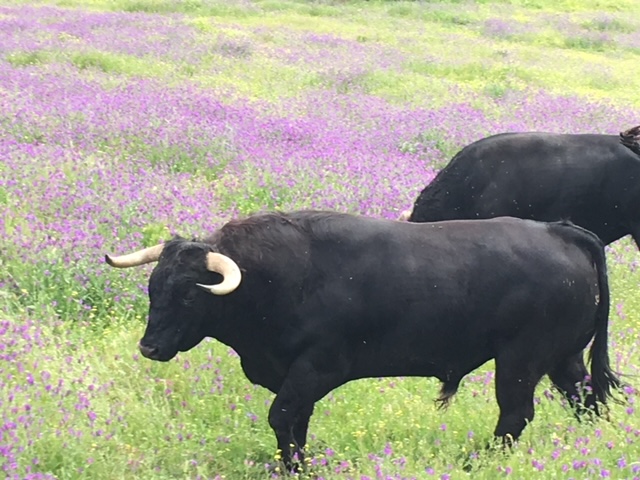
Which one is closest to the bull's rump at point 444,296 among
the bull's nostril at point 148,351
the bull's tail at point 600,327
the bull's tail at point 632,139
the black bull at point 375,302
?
the black bull at point 375,302

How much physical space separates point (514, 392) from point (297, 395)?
1.12 meters

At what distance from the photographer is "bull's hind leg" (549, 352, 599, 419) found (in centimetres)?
502

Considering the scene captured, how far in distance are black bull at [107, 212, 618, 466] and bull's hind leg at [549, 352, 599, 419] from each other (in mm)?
347

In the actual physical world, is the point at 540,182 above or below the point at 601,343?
below

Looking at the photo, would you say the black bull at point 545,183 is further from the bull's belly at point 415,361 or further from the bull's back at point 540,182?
the bull's belly at point 415,361

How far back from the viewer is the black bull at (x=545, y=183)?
273 inches

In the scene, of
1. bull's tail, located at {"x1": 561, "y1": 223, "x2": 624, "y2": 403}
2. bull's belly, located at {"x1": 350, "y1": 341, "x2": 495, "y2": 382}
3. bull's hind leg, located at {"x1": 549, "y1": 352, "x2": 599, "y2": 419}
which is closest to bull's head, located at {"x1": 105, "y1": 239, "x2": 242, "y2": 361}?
bull's belly, located at {"x1": 350, "y1": 341, "x2": 495, "y2": 382}

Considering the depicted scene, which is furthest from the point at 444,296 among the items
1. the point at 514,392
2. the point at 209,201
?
the point at 209,201

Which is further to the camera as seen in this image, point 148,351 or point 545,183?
point 545,183

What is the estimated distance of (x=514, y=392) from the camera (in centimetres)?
458

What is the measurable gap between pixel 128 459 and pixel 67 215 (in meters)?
3.35

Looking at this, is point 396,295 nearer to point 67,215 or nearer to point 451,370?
point 451,370

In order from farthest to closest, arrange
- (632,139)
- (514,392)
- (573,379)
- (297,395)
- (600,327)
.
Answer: (632,139) < (573,379) < (600,327) < (514,392) < (297,395)

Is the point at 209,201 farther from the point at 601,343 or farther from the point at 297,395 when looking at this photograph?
the point at 601,343
